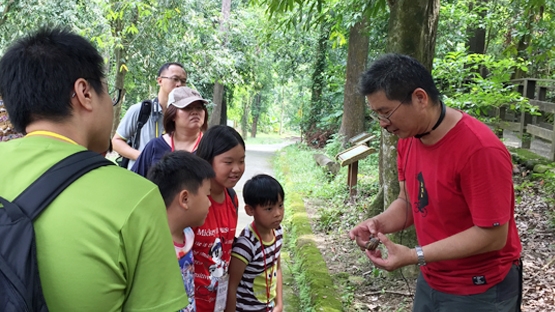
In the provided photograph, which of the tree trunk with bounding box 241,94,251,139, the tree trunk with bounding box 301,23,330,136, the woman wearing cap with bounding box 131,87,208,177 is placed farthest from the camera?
the tree trunk with bounding box 241,94,251,139

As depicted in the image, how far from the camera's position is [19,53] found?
4.31ft

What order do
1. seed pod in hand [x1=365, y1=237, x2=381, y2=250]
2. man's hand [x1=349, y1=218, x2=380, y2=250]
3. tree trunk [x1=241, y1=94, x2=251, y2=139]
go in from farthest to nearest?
tree trunk [x1=241, y1=94, x2=251, y2=139] < man's hand [x1=349, y1=218, x2=380, y2=250] < seed pod in hand [x1=365, y1=237, x2=381, y2=250]

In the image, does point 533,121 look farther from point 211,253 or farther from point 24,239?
point 24,239

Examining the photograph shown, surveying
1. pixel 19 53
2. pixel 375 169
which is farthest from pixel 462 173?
pixel 375 169

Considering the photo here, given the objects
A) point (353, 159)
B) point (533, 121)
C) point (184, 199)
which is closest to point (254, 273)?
point (184, 199)

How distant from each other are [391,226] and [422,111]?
0.78 meters

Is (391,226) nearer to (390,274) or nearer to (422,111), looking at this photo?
(422,111)

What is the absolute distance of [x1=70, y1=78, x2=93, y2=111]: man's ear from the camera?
1.29 metres

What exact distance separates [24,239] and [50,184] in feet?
0.45

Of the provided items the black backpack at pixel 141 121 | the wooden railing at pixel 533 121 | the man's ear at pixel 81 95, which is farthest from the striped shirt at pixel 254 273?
the wooden railing at pixel 533 121

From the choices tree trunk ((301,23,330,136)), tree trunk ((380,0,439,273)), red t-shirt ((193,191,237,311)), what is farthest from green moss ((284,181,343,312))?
tree trunk ((301,23,330,136))

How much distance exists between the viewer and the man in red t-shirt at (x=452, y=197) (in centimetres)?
212

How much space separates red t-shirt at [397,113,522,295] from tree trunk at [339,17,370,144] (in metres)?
10.1

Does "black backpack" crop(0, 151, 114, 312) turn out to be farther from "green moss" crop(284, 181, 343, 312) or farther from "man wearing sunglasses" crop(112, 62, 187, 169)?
"green moss" crop(284, 181, 343, 312)
